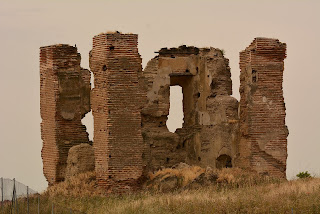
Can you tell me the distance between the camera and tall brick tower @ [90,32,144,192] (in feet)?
99.2

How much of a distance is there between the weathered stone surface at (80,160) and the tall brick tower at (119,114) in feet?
4.49

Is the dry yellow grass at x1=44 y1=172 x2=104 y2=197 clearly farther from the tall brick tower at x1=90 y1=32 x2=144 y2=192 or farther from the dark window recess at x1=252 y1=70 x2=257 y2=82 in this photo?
the dark window recess at x1=252 y1=70 x2=257 y2=82

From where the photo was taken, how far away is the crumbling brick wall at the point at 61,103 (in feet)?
107

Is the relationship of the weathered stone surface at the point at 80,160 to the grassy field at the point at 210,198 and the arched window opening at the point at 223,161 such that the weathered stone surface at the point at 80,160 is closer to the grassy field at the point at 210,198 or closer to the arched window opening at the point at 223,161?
the grassy field at the point at 210,198

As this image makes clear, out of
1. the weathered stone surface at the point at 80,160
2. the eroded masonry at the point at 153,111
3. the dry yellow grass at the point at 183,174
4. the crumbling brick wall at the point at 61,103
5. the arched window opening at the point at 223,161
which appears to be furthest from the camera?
the arched window opening at the point at 223,161

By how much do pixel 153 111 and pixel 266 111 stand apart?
3.80 meters

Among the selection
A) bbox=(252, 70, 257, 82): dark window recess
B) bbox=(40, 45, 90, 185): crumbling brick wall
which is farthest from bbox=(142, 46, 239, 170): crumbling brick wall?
bbox=(40, 45, 90, 185): crumbling brick wall

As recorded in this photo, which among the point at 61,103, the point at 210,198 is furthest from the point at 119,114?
the point at 210,198

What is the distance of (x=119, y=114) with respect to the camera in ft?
99.4

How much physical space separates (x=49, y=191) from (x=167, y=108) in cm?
503

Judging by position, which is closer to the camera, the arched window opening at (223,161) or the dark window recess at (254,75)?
the dark window recess at (254,75)

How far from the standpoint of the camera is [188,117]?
3534cm

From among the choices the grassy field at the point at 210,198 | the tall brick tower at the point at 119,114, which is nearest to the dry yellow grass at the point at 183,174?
the grassy field at the point at 210,198

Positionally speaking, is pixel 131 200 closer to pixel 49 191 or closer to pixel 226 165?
pixel 49 191
